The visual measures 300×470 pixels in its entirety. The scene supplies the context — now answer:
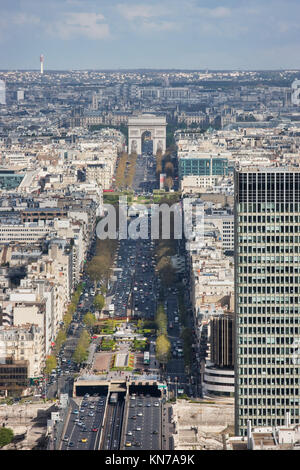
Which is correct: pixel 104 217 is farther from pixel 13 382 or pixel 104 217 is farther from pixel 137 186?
pixel 13 382

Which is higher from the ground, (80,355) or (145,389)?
(80,355)

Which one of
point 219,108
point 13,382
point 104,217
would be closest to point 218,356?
point 13,382

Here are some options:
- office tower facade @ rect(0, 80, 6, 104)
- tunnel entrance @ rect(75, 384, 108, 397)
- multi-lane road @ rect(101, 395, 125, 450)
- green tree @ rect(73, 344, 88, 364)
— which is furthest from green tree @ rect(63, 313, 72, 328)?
office tower facade @ rect(0, 80, 6, 104)

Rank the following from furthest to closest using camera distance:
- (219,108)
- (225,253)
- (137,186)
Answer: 1. (219,108)
2. (137,186)
3. (225,253)

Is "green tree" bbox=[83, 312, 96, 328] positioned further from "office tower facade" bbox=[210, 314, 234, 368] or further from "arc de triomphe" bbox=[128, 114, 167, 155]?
"arc de triomphe" bbox=[128, 114, 167, 155]

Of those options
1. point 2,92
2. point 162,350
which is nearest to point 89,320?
point 162,350

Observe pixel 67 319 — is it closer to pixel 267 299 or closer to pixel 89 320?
pixel 89 320

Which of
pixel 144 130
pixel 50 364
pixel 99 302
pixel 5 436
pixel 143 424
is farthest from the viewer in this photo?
pixel 144 130
